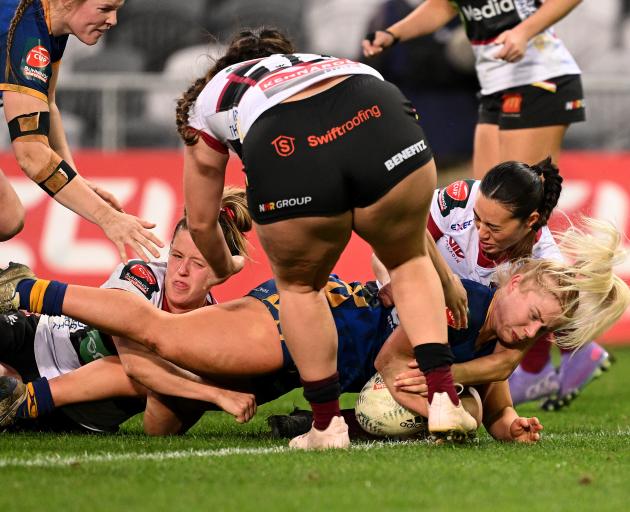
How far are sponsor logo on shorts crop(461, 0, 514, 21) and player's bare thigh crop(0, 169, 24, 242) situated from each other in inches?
119

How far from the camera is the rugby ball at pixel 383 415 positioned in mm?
4652

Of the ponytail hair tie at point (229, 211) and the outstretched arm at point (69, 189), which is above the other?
the outstretched arm at point (69, 189)

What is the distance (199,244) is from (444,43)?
260 inches

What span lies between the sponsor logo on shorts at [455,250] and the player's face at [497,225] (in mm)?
343

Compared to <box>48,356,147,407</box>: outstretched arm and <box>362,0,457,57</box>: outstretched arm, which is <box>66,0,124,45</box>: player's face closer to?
<box>48,356,147,407</box>: outstretched arm

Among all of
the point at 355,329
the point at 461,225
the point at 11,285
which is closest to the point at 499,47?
the point at 461,225

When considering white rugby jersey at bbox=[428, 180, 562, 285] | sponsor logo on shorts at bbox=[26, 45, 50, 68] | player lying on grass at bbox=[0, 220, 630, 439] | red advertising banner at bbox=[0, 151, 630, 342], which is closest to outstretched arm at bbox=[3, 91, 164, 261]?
sponsor logo on shorts at bbox=[26, 45, 50, 68]

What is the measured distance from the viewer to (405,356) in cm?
463

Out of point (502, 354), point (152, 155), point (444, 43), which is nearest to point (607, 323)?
point (502, 354)

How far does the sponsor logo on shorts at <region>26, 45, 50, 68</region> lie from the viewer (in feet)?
16.0

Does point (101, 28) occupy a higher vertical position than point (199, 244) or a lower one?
higher

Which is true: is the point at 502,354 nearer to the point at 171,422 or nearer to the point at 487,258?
the point at 487,258

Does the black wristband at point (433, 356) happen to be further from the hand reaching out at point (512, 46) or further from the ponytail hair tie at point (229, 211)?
the hand reaching out at point (512, 46)

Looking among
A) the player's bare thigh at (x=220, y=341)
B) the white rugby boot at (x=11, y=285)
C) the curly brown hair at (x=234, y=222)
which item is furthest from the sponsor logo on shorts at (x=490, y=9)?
the white rugby boot at (x=11, y=285)
